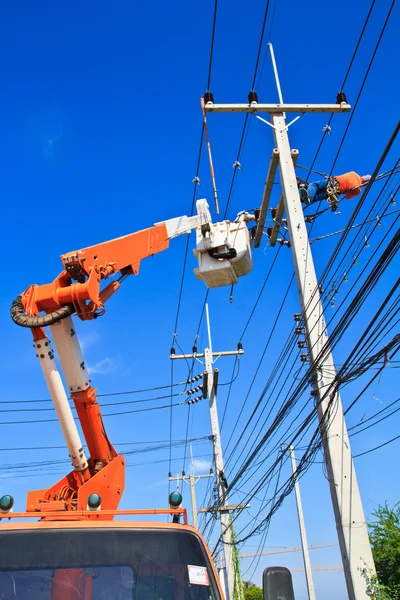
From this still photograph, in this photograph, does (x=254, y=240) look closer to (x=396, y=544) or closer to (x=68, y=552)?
(x=68, y=552)

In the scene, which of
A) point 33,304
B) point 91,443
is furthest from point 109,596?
point 33,304

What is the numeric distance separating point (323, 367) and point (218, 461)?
467 inches

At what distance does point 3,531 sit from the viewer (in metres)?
4.28

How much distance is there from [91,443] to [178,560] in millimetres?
3949

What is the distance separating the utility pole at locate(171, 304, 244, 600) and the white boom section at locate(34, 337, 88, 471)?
9.01 m

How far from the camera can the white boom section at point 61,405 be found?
7.52 meters

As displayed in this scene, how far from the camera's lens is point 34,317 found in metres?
7.52

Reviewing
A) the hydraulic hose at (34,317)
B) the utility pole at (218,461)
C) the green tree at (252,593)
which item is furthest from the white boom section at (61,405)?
the green tree at (252,593)

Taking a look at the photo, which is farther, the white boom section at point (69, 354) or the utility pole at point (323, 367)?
the white boom section at point (69, 354)

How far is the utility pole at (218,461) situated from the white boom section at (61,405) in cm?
901

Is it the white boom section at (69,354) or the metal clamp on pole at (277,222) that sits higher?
the metal clamp on pole at (277,222)

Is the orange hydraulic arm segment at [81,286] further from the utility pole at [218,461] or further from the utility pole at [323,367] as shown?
the utility pole at [218,461]

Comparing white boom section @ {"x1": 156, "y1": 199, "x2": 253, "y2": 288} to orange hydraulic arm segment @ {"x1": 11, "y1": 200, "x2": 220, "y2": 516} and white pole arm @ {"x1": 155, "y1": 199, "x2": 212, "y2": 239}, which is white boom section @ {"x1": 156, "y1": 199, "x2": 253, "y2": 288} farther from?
orange hydraulic arm segment @ {"x1": 11, "y1": 200, "x2": 220, "y2": 516}

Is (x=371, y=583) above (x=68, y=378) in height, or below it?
below
